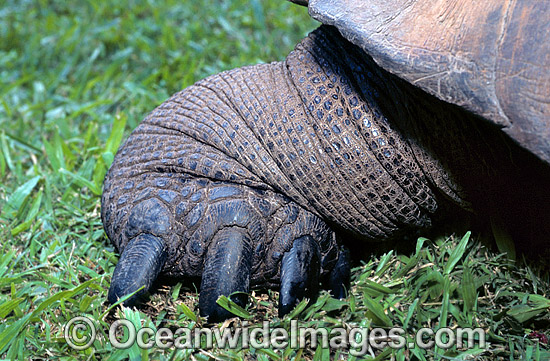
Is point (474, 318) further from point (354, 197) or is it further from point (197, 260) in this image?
point (197, 260)

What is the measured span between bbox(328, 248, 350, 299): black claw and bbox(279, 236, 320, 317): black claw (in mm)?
90

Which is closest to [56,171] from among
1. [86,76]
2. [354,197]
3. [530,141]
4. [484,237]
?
[86,76]

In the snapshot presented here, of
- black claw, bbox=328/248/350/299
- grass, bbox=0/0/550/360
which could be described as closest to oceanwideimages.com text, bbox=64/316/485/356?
grass, bbox=0/0/550/360

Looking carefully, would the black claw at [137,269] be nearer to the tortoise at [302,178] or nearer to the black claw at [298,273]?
the tortoise at [302,178]

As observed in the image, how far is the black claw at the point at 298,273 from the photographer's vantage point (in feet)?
4.33

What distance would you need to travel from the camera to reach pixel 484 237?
1.57 meters

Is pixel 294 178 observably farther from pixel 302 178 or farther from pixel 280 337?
pixel 280 337

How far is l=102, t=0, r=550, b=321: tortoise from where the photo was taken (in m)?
1.32

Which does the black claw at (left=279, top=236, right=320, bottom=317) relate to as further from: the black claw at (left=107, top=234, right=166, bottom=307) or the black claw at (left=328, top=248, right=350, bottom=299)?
the black claw at (left=107, top=234, right=166, bottom=307)

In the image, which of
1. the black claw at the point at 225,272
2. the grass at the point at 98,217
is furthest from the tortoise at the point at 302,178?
the grass at the point at 98,217

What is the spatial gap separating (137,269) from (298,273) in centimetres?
Answer: 38

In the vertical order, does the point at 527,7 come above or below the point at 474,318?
above

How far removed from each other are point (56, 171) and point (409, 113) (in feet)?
4.39

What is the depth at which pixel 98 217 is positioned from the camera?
5.97 ft
